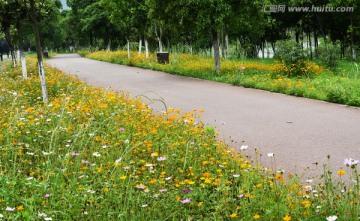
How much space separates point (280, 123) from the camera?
8.54 m

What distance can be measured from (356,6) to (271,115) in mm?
20266

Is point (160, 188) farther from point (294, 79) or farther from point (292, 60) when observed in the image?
point (292, 60)

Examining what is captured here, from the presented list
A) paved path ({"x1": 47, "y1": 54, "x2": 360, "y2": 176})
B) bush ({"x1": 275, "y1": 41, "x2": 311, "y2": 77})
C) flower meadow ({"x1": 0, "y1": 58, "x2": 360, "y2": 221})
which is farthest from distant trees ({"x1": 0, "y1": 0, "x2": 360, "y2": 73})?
flower meadow ({"x1": 0, "y1": 58, "x2": 360, "y2": 221})

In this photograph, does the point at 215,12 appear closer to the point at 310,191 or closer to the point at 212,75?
the point at 212,75

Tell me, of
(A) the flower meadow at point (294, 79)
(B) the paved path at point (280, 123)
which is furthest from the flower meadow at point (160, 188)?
(A) the flower meadow at point (294, 79)

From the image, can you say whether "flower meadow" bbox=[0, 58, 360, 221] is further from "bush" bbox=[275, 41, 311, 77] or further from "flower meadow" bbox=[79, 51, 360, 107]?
"bush" bbox=[275, 41, 311, 77]

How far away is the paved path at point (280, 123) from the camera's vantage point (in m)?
6.21

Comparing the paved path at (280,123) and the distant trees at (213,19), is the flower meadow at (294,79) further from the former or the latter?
the distant trees at (213,19)

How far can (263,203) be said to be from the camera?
3.89 metres

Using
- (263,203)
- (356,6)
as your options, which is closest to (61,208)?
(263,203)

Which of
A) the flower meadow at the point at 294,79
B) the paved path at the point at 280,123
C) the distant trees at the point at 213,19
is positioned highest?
the distant trees at the point at 213,19

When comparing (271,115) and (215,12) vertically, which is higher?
(215,12)

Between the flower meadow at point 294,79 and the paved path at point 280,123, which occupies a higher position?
the flower meadow at point 294,79

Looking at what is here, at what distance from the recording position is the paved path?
621 cm
